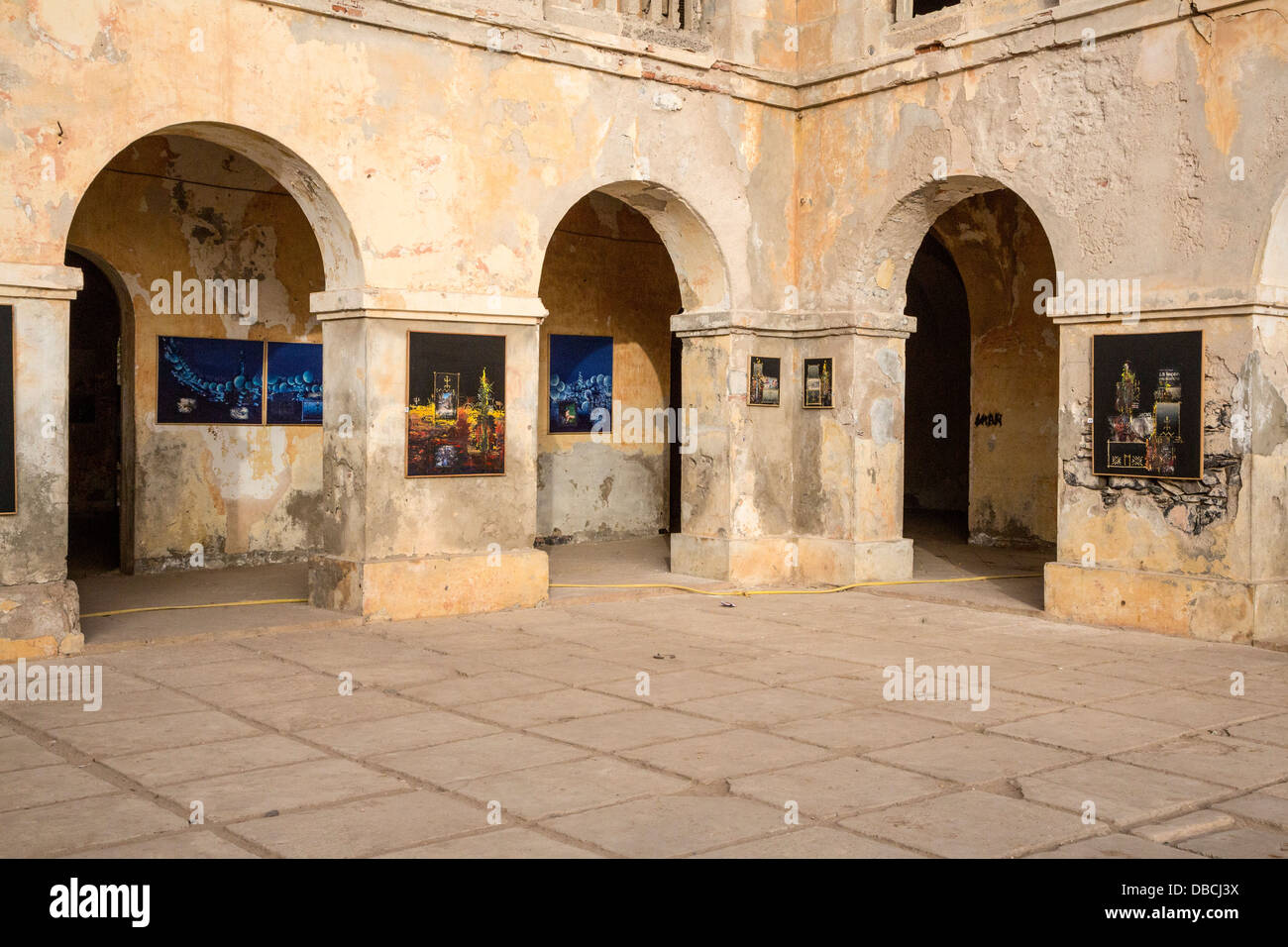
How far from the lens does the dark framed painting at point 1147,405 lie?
→ 27.5 ft

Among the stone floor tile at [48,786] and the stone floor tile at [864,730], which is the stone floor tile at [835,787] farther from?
the stone floor tile at [48,786]

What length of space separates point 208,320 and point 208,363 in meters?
0.36

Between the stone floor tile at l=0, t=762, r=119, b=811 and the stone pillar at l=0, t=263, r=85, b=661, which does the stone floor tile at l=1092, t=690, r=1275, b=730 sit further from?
the stone pillar at l=0, t=263, r=85, b=661

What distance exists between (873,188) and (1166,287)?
2.72 metres

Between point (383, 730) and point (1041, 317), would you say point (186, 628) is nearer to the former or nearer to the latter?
point (383, 730)

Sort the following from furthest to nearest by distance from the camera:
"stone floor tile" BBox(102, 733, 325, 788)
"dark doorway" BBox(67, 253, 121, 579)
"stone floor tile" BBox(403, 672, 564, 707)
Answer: "dark doorway" BBox(67, 253, 121, 579) < "stone floor tile" BBox(403, 672, 564, 707) < "stone floor tile" BBox(102, 733, 325, 788)

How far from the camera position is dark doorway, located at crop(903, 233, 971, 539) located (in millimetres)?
16906

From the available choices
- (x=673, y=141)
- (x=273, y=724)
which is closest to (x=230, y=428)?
(x=673, y=141)

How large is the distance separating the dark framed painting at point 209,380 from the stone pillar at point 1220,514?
6881mm

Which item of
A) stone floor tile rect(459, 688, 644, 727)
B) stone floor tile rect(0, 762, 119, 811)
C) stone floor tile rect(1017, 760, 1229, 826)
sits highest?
stone floor tile rect(459, 688, 644, 727)

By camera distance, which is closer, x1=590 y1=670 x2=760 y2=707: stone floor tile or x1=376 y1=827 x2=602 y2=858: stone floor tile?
x1=376 y1=827 x2=602 y2=858: stone floor tile

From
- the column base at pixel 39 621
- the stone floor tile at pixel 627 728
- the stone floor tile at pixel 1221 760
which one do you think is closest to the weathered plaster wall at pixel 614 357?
the column base at pixel 39 621

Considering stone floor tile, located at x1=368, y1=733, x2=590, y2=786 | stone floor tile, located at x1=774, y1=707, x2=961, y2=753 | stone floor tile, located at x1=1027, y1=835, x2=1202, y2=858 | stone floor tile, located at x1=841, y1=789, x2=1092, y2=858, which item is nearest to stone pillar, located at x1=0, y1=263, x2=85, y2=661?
stone floor tile, located at x1=368, y1=733, x2=590, y2=786

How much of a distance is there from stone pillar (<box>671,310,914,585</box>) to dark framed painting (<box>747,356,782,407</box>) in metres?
0.05
